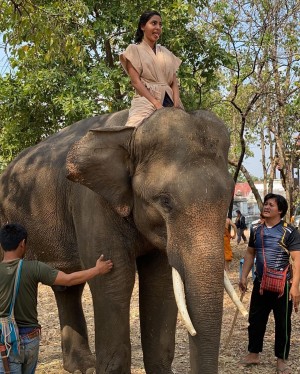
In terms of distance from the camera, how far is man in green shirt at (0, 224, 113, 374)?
14.5 ft

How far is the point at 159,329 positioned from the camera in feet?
18.8

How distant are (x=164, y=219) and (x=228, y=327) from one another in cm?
511

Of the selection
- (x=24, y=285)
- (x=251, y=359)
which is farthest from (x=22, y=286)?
(x=251, y=359)

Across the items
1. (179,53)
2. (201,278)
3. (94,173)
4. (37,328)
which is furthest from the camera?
(179,53)

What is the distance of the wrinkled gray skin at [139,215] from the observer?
434 cm

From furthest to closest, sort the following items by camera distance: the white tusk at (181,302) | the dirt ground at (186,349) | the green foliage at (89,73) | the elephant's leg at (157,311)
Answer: the green foliage at (89,73), the dirt ground at (186,349), the elephant's leg at (157,311), the white tusk at (181,302)

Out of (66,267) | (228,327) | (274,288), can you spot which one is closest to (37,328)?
(66,267)

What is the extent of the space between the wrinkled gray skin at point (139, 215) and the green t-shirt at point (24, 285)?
77 centimetres

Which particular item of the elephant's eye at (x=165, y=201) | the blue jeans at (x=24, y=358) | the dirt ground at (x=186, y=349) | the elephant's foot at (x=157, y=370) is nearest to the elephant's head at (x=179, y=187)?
the elephant's eye at (x=165, y=201)

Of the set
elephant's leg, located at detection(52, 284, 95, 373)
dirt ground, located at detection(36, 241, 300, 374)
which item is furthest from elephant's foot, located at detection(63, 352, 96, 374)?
dirt ground, located at detection(36, 241, 300, 374)

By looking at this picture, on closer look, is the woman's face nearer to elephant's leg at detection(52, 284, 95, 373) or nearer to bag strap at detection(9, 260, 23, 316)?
bag strap at detection(9, 260, 23, 316)

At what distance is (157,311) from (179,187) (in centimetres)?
154

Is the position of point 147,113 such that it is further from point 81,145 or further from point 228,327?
point 228,327

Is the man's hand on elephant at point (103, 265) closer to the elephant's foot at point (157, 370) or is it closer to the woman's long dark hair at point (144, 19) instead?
the elephant's foot at point (157, 370)
